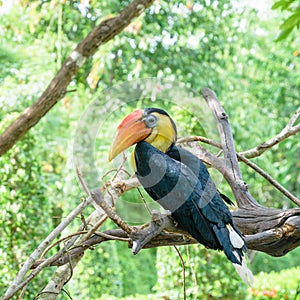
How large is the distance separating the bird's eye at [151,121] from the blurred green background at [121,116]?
0.24 m

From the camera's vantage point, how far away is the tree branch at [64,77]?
2.36 m

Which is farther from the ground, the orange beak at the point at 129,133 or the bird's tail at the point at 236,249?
the orange beak at the point at 129,133

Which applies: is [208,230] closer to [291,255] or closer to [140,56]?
[140,56]

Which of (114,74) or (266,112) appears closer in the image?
(114,74)

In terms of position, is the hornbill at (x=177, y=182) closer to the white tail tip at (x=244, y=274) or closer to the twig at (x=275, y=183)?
the white tail tip at (x=244, y=274)

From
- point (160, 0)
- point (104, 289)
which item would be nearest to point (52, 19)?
point (160, 0)

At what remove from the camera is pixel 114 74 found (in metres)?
5.20

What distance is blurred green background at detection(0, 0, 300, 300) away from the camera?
2.79 metres

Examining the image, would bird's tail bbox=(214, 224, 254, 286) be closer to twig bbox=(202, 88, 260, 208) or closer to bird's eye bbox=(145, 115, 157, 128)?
twig bbox=(202, 88, 260, 208)

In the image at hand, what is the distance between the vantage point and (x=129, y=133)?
146 cm

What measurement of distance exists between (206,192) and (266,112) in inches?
208

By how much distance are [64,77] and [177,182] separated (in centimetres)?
113

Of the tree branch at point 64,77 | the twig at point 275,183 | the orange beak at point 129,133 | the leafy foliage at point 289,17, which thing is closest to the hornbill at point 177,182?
the orange beak at point 129,133

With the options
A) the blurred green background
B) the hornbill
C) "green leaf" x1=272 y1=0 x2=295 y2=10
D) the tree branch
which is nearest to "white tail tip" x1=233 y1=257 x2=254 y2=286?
the hornbill
